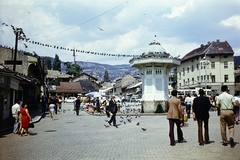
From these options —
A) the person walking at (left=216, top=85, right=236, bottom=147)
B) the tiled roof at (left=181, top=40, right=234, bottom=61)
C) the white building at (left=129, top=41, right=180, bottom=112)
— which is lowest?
the person walking at (left=216, top=85, right=236, bottom=147)

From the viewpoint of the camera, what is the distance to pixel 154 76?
24.9 metres

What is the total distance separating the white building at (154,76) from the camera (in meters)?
24.6

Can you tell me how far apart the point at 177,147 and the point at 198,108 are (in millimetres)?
1596

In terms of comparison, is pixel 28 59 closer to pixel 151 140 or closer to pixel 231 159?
pixel 151 140

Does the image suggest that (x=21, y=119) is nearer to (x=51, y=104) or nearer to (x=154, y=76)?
(x=51, y=104)

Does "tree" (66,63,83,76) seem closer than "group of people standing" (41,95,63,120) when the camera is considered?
No

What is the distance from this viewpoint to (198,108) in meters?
8.96

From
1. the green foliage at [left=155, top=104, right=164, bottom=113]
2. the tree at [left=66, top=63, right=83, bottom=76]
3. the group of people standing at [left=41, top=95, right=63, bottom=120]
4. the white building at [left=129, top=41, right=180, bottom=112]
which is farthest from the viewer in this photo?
the tree at [left=66, top=63, right=83, bottom=76]

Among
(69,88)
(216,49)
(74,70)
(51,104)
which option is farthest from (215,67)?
(74,70)

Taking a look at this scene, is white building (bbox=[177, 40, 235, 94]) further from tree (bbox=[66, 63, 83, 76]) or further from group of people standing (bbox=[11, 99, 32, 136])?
tree (bbox=[66, 63, 83, 76])

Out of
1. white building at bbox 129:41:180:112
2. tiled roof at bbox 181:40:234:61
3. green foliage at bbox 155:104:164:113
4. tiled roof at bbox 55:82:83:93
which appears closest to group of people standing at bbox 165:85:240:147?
green foliage at bbox 155:104:164:113

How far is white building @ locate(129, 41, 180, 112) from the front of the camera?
24.6 m

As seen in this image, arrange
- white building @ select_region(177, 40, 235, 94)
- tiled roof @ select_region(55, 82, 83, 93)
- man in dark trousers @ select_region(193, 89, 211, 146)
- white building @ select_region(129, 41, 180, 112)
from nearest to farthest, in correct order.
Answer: man in dark trousers @ select_region(193, 89, 211, 146) → white building @ select_region(129, 41, 180, 112) → white building @ select_region(177, 40, 235, 94) → tiled roof @ select_region(55, 82, 83, 93)

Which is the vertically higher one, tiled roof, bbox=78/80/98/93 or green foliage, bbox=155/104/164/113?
tiled roof, bbox=78/80/98/93
